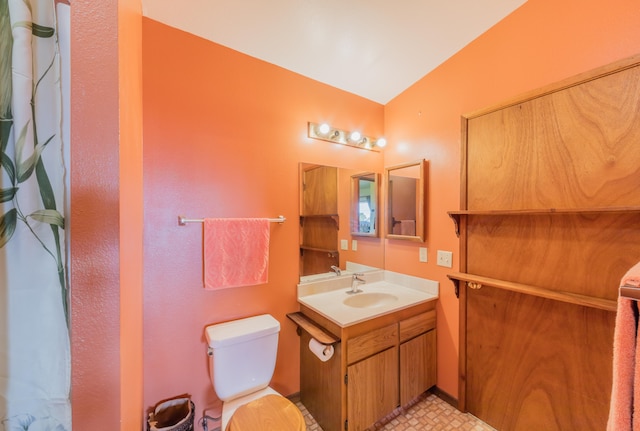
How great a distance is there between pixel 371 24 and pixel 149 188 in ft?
5.64

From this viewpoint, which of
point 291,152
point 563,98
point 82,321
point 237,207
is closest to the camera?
point 82,321

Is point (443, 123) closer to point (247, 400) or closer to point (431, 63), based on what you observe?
point (431, 63)

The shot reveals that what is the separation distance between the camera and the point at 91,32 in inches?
20.9

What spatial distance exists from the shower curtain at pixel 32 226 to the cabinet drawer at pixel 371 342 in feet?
4.06

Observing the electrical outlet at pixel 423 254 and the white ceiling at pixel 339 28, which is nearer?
the white ceiling at pixel 339 28

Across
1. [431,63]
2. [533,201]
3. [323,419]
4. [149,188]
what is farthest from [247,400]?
[431,63]

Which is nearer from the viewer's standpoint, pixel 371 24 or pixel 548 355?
pixel 548 355

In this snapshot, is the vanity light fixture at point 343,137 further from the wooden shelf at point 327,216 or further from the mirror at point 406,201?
the wooden shelf at point 327,216

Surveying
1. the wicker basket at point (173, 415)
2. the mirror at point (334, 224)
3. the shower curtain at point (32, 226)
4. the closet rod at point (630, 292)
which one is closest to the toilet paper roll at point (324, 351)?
the mirror at point (334, 224)

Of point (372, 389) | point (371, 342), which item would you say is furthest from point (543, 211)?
point (372, 389)

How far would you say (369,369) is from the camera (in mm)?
1497

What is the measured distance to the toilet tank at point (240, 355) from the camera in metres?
1.35

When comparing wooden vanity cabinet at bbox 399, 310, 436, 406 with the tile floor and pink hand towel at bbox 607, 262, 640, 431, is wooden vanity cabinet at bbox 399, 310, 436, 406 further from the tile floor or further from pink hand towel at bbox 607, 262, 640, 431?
pink hand towel at bbox 607, 262, 640, 431

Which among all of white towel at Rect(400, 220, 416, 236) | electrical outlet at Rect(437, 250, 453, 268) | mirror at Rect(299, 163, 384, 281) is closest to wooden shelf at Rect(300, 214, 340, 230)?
mirror at Rect(299, 163, 384, 281)
